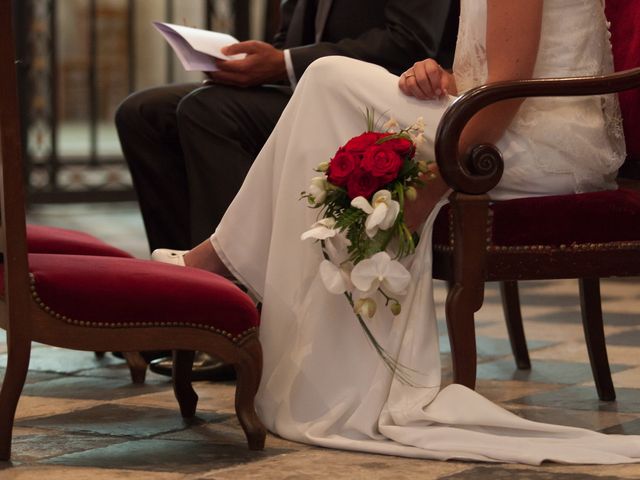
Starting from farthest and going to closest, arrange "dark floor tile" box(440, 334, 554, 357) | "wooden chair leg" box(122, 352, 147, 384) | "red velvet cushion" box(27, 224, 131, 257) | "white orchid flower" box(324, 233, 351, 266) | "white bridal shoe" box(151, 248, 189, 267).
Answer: "dark floor tile" box(440, 334, 554, 357) → "wooden chair leg" box(122, 352, 147, 384) → "red velvet cushion" box(27, 224, 131, 257) → "white bridal shoe" box(151, 248, 189, 267) → "white orchid flower" box(324, 233, 351, 266)

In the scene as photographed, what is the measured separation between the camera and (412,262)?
121 inches

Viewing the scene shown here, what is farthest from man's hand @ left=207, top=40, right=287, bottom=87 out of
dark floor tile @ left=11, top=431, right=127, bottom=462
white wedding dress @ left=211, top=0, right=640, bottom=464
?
dark floor tile @ left=11, top=431, right=127, bottom=462

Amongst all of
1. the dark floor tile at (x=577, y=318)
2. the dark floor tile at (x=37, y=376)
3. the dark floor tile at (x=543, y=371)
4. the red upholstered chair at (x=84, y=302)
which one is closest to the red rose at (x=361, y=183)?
the red upholstered chair at (x=84, y=302)

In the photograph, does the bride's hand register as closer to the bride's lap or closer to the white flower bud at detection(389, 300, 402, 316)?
the bride's lap

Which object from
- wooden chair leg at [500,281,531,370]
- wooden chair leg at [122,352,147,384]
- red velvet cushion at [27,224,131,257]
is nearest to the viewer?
red velvet cushion at [27,224,131,257]

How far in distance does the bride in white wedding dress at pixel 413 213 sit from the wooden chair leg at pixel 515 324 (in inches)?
35.3

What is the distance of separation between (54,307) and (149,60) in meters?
7.75

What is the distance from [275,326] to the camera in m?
3.16

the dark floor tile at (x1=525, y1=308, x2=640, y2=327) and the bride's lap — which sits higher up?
the bride's lap

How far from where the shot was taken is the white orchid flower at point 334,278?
2.92m

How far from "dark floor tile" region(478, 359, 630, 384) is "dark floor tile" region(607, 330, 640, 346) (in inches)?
19.7

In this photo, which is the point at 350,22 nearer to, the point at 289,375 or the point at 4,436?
the point at 289,375

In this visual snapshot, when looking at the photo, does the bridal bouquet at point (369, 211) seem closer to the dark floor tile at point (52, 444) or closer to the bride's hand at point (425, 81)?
the bride's hand at point (425, 81)

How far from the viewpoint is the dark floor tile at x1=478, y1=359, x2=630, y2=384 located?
3.87m
